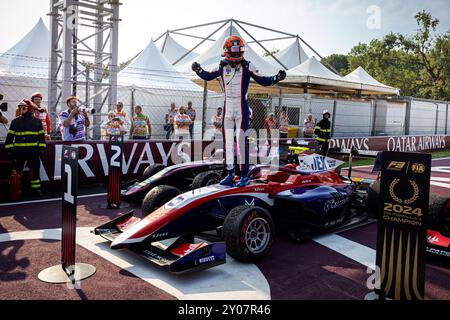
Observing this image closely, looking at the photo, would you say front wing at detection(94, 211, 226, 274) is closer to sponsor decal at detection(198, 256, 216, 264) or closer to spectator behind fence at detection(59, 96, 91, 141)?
sponsor decal at detection(198, 256, 216, 264)

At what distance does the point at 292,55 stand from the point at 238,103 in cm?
1913

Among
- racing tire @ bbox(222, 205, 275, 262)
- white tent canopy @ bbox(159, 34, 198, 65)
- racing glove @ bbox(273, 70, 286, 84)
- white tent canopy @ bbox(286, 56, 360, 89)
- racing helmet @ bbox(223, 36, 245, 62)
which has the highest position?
white tent canopy @ bbox(159, 34, 198, 65)

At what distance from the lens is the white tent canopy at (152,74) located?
14.5m

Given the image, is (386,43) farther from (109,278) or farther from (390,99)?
(109,278)

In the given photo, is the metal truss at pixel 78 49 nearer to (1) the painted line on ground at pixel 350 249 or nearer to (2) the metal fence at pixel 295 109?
(2) the metal fence at pixel 295 109

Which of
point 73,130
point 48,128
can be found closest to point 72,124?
point 73,130

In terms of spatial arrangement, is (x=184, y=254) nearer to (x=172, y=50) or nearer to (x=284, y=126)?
(x=284, y=126)

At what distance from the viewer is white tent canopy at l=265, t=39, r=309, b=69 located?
2320cm

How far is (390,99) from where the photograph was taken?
63.3 ft

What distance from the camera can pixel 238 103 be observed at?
5.59m

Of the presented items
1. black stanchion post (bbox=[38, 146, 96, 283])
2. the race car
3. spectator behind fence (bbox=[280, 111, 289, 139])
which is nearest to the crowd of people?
the race car

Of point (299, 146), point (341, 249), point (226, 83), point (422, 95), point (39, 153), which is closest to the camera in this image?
point (341, 249)

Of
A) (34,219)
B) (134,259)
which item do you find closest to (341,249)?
(134,259)
